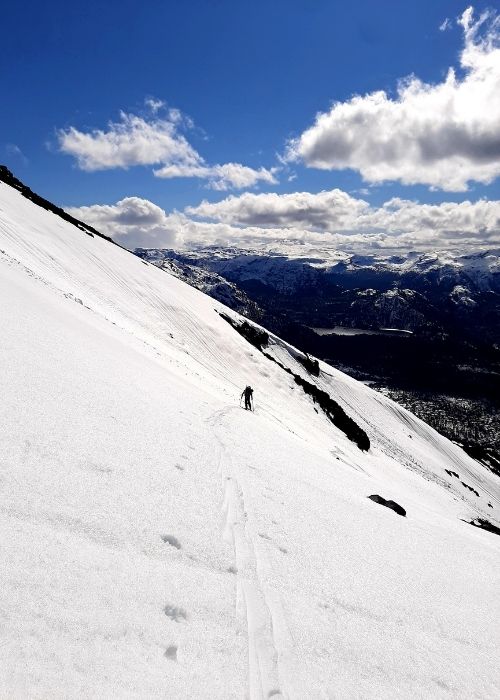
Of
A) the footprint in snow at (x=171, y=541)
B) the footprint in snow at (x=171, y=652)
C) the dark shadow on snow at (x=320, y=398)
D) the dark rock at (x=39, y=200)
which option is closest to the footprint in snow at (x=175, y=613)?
the footprint in snow at (x=171, y=652)

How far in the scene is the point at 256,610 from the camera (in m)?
6.26

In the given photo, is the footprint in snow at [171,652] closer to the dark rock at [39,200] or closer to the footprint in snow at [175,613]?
the footprint in snow at [175,613]

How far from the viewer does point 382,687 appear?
226 inches

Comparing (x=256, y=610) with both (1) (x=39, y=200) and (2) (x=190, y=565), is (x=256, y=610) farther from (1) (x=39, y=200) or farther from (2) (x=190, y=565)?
(1) (x=39, y=200)

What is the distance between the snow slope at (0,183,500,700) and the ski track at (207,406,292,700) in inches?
1.1

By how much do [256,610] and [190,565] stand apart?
49.9 inches

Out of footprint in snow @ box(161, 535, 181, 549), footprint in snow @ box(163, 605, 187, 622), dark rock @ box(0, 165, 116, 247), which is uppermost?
dark rock @ box(0, 165, 116, 247)

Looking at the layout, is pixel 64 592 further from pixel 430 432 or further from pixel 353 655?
pixel 430 432

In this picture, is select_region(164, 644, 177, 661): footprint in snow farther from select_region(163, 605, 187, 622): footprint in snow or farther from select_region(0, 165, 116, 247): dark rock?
select_region(0, 165, 116, 247): dark rock

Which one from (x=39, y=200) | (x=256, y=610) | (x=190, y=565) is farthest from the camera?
(x=39, y=200)

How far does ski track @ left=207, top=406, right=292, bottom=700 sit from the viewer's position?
5.15 m

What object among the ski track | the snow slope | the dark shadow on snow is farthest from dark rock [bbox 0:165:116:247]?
the ski track

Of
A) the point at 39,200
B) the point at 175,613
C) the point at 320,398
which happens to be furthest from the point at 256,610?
the point at 39,200

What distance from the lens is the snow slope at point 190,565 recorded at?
4730 mm
